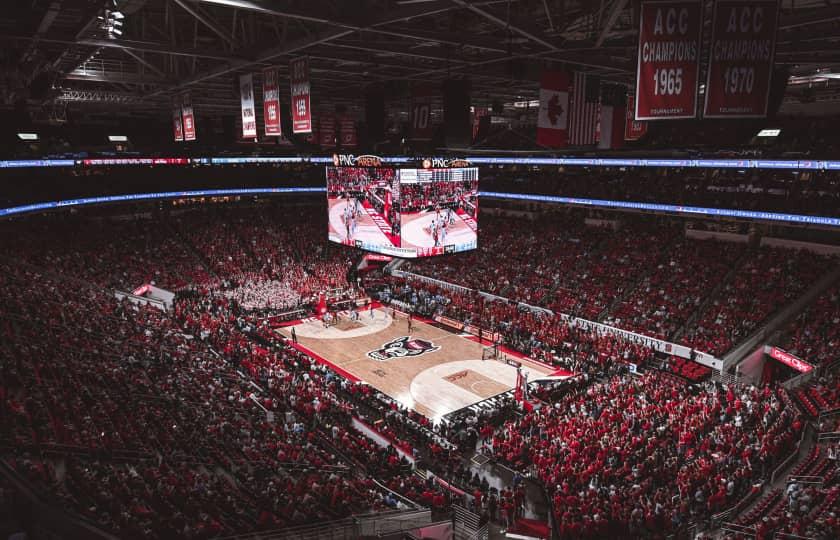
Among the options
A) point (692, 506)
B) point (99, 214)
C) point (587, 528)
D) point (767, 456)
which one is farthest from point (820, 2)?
point (99, 214)

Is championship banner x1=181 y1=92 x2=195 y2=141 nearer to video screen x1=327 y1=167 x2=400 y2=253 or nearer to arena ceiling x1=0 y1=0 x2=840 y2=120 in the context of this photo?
arena ceiling x1=0 y1=0 x2=840 y2=120

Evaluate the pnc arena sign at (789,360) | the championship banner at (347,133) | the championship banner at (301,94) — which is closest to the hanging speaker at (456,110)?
the championship banner at (301,94)

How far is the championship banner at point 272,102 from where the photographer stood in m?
14.9

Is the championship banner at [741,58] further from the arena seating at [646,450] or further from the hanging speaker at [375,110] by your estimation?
the hanging speaker at [375,110]

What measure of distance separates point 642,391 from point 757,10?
13.4 m

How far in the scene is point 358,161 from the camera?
22859mm

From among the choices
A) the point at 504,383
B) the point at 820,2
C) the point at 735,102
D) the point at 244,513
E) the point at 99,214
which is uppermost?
the point at 820,2

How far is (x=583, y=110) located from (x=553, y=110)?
4.65ft

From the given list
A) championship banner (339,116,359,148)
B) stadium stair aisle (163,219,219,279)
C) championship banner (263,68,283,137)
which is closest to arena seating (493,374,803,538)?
championship banner (263,68,283,137)

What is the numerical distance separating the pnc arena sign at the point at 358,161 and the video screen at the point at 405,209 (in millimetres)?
250

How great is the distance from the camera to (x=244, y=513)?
958 cm

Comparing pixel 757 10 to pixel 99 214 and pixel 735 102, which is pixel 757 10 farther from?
pixel 99 214

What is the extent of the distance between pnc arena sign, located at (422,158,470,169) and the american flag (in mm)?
7868

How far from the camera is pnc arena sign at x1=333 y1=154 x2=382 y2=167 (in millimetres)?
22484
